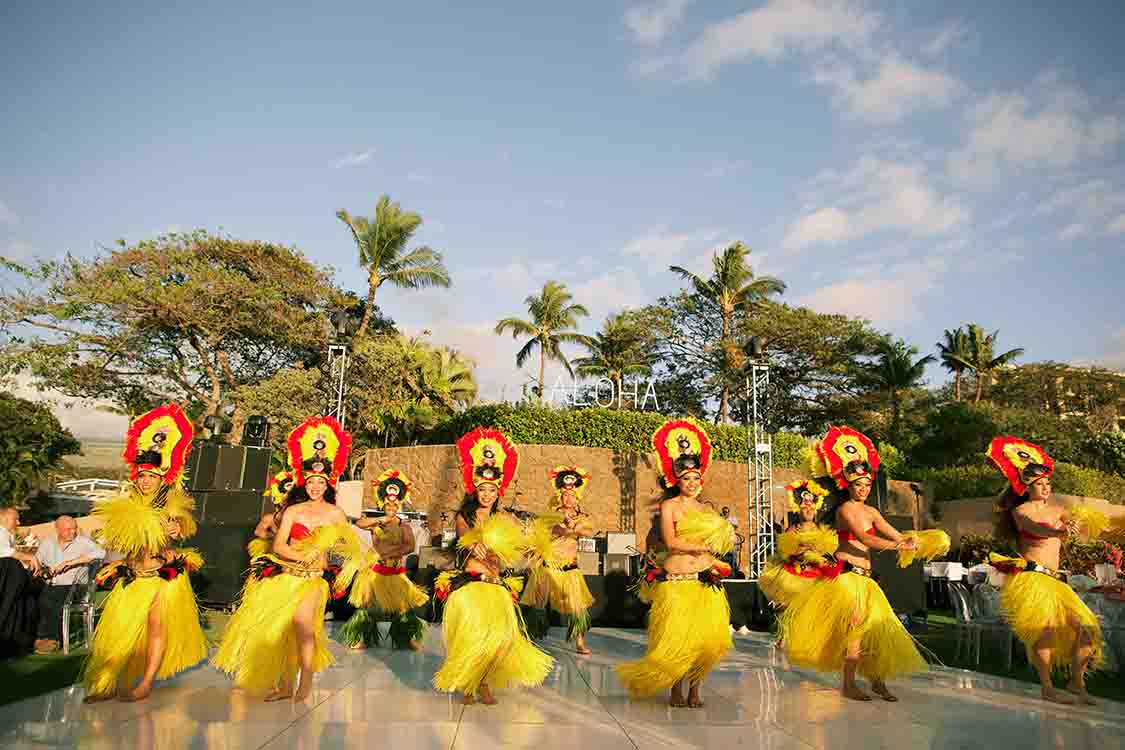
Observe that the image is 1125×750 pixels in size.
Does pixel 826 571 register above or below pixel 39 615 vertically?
above

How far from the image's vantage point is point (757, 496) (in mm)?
11359

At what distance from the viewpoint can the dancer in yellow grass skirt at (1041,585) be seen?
4.55 m

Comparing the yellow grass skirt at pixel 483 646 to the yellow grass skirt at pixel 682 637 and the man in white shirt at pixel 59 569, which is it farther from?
the man in white shirt at pixel 59 569

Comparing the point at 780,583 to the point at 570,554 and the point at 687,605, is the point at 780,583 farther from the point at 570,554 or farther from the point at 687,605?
the point at 687,605

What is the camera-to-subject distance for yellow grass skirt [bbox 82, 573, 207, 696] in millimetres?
4137

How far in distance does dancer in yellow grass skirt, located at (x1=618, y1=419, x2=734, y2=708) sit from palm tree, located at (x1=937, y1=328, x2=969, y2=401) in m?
30.4

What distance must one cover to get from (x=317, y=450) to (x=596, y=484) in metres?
12.7

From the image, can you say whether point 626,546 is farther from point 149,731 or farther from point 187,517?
point 149,731

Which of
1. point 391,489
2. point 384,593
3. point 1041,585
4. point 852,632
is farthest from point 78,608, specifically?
point 1041,585

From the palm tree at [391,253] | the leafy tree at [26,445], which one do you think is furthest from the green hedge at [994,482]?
the leafy tree at [26,445]

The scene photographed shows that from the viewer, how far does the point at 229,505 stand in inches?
383

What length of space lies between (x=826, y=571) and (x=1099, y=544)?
7358 millimetres

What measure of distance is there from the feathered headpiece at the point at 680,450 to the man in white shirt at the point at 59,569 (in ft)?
15.9

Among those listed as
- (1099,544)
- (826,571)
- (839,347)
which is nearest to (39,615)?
(826,571)
